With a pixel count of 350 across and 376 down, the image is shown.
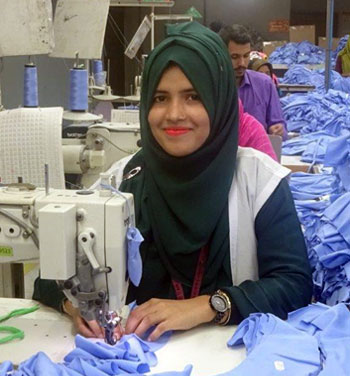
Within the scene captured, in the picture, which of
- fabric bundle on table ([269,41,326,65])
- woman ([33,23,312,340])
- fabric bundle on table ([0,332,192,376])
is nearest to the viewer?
fabric bundle on table ([0,332,192,376])

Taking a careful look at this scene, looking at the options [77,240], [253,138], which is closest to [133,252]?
[77,240]

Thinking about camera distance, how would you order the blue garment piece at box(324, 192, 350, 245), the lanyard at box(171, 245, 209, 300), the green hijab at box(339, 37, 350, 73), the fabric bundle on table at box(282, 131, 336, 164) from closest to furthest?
1. the lanyard at box(171, 245, 209, 300)
2. the blue garment piece at box(324, 192, 350, 245)
3. the fabric bundle on table at box(282, 131, 336, 164)
4. the green hijab at box(339, 37, 350, 73)

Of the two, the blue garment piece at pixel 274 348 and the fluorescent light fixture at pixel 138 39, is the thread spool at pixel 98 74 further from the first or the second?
the blue garment piece at pixel 274 348

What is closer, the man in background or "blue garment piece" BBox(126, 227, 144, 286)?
"blue garment piece" BBox(126, 227, 144, 286)

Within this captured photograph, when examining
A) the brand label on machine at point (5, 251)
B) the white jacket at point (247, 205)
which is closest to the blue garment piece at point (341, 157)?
the white jacket at point (247, 205)

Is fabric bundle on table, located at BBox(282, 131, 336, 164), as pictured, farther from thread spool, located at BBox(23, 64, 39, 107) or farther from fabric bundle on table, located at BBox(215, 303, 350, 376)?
fabric bundle on table, located at BBox(215, 303, 350, 376)

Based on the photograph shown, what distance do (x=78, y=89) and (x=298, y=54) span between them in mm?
6567

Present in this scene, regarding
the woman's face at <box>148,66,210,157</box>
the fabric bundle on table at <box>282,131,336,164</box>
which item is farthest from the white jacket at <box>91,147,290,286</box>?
the fabric bundle on table at <box>282,131,336,164</box>

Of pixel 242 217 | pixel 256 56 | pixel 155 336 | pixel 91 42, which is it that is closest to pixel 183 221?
→ pixel 242 217

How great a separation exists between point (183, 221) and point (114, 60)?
878 cm

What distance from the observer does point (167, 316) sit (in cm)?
124

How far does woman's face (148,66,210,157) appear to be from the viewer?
132cm

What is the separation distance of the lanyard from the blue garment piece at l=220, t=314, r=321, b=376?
→ 0.22m

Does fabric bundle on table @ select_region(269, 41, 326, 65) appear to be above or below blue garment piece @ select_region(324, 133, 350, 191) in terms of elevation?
above
